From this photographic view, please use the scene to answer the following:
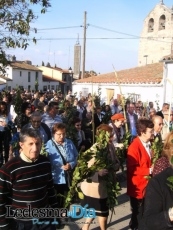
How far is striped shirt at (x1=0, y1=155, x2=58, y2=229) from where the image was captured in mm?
3361

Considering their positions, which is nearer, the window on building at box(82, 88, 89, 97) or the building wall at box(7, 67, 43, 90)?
the window on building at box(82, 88, 89, 97)

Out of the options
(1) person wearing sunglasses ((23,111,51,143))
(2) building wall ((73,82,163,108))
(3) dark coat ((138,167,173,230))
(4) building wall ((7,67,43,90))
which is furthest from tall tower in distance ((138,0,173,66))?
(3) dark coat ((138,167,173,230))

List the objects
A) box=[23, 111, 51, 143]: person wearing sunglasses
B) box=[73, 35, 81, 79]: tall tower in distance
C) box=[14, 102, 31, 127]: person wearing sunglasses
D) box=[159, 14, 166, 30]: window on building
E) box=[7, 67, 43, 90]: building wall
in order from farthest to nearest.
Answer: box=[7, 67, 43, 90]: building wall → box=[159, 14, 166, 30]: window on building → box=[73, 35, 81, 79]: tall tower in distance → box=[14, 102, 31, 127]: person wearing sunglasses → box=[23, 111, 51, 143]: person wearing sunglasses

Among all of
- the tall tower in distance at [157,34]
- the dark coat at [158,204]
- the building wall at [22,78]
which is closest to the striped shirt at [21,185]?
the dark coat at [158,204]

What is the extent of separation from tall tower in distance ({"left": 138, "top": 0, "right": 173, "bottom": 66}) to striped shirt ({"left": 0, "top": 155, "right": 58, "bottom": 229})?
139ft

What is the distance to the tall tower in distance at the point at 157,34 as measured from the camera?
44531 mm

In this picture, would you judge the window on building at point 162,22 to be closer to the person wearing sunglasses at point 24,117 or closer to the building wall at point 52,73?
the building wall at point 52,73

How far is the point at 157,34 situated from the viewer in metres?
44.9

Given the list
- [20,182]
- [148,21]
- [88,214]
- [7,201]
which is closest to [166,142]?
[20,182]

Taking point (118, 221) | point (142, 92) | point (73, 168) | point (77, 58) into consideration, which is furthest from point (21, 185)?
point (77, 58)

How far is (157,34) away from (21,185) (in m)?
44.3

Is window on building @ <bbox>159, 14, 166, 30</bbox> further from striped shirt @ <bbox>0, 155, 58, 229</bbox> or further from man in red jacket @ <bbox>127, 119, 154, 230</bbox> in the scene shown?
striped shirt @ <bbox>0, 155, 58, 229</bbox>

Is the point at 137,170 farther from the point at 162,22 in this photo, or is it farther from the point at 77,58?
the point at 162,22

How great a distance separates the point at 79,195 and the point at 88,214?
0.41 m
